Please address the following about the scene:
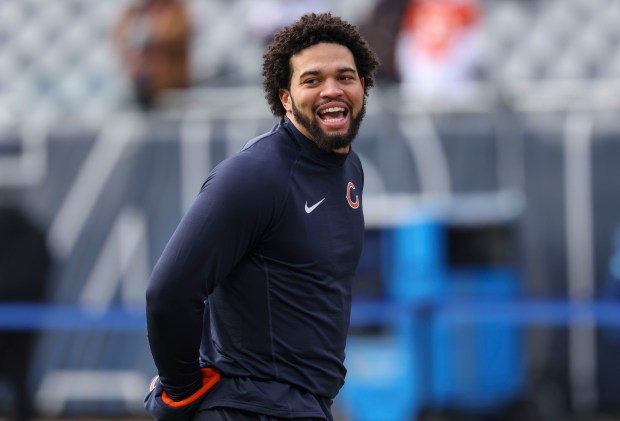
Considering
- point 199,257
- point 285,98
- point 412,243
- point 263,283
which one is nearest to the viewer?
point 199,257

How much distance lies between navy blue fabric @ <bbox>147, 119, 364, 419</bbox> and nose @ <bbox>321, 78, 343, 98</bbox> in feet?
0.47

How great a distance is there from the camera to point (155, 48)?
880 centimetres

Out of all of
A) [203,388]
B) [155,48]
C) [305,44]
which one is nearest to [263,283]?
[203,388]

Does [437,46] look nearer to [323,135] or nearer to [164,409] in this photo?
[323,135]

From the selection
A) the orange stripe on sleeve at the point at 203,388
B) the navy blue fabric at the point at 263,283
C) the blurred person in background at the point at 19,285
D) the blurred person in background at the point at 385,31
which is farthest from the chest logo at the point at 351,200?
the blurred person in background at the point at 385,31

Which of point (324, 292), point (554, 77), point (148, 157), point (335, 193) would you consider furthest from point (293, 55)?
point (554, 77)

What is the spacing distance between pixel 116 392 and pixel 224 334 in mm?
5190

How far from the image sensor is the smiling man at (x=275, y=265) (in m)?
2.91

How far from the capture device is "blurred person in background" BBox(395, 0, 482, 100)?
887 cm

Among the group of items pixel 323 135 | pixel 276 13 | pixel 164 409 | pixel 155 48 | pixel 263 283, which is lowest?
pixel 164 409

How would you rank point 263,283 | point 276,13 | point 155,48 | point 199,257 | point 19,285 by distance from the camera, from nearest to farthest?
1. point 199,257
2. point 263,283
3. point 19,285
4. point 155,48
5. point 276,13

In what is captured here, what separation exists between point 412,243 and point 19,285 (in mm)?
2784

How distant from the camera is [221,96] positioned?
955 cm

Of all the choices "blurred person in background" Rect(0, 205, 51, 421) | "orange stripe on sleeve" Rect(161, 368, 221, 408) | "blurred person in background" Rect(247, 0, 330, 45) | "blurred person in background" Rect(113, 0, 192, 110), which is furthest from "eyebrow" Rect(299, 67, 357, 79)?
"blurred person in background" Rect(247, 0, 330, 45)
